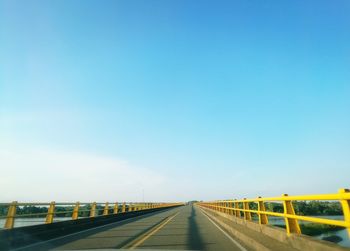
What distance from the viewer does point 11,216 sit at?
13820mm

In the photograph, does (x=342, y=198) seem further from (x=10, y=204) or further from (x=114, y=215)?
(x=114, y=215)

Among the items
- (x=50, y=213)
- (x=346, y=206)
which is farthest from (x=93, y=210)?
(x=346, y=206)

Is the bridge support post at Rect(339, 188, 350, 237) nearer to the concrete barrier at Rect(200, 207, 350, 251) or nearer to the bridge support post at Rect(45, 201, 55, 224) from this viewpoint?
the concrete barrier at Rect(200, 207, 350, 251)

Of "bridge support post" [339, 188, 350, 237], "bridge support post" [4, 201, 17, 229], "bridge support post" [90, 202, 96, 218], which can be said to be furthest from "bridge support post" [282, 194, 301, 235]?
"bridge support post" [90, 202, 96, 218]

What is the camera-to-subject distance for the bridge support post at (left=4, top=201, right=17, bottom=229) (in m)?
13.8

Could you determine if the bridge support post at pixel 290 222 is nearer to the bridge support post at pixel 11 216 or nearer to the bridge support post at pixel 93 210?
the bridge support post at pixel 11 216

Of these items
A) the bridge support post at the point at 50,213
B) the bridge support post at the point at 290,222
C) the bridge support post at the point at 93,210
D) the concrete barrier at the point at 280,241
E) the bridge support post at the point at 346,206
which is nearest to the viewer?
the bridge support post at the point at 346,206

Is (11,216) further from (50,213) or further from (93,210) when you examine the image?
(93,210)

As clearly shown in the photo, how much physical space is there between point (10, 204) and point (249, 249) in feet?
27.9

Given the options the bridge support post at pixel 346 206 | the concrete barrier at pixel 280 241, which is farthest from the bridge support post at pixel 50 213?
the bridge support post at pixel 346 206

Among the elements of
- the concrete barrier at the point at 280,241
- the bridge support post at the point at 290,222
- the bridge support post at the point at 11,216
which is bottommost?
the concrete barrier at the point at 280,241

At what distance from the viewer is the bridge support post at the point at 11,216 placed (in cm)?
1383

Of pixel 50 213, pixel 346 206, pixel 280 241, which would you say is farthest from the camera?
pixel 50 213

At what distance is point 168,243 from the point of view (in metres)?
13.3
